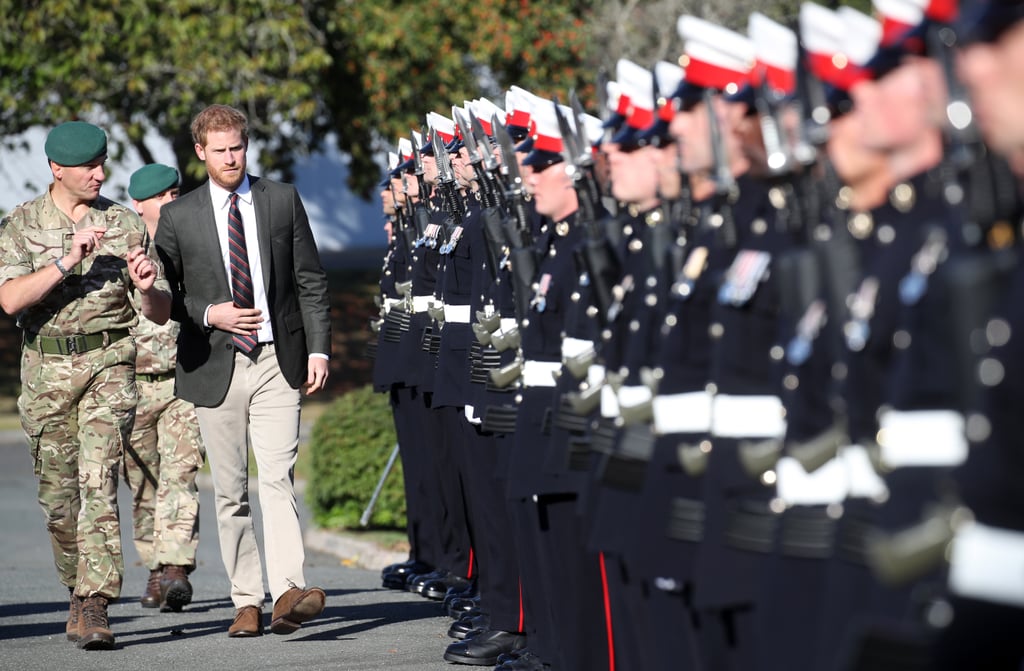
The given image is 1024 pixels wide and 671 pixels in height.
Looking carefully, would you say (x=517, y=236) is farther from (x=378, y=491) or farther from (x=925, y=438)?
(x=378, y=491)

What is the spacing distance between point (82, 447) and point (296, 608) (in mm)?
1279

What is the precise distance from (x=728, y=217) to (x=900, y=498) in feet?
4.47

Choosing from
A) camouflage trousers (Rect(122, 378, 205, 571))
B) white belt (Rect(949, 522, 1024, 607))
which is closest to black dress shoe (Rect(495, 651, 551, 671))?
camouflage trousers (Rect(122, 378, 205, 571))

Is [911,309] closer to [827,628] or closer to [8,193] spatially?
[827,628]

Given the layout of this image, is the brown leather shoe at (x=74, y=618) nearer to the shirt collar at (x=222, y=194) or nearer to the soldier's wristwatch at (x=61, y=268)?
the soldier's wristwatch at (x=61, y=268)

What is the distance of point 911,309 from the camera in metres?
3.36

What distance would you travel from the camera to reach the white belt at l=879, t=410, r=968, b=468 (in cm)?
322

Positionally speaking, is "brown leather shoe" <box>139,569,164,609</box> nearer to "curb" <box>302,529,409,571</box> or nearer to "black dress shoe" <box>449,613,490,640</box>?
"black dress shoe" <box>449,613,490,640</box>

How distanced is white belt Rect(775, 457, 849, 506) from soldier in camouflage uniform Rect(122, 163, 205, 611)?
A: 5.85 meters

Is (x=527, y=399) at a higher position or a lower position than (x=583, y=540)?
higher

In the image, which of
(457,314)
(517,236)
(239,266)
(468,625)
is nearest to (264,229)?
(239,266)

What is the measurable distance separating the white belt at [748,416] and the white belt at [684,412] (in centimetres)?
18

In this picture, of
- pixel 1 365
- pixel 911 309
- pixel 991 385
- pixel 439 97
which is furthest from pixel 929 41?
pixel 1 365

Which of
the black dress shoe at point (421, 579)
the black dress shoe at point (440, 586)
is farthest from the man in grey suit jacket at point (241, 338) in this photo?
the black dress shoe at point (421, 579)
